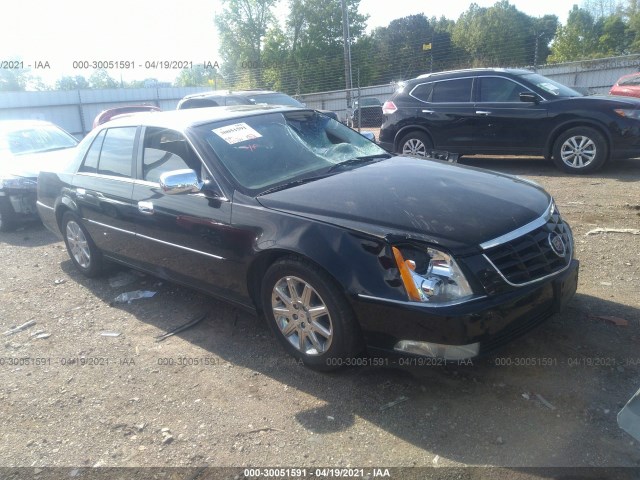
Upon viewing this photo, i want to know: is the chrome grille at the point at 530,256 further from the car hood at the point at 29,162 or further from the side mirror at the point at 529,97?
the car hood at the point at 29,162

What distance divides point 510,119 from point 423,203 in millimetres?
6190

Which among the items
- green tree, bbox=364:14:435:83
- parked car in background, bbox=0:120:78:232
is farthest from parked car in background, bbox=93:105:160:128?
green tree, bbox=364:14:435:83

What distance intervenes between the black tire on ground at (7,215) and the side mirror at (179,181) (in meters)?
5.25

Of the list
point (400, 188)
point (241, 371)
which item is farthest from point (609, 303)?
point (241, 371)

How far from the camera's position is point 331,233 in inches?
119

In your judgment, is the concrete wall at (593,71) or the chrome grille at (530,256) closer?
the chrome grille at (530,256)

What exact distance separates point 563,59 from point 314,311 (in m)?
39.6

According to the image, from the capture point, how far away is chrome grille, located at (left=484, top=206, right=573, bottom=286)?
2836 mm

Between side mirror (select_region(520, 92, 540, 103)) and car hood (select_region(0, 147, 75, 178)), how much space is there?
22.7 ft

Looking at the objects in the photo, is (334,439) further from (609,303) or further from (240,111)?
(240,111)

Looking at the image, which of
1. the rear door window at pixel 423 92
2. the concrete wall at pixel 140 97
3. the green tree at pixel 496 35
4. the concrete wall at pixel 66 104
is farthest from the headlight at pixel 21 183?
the green tree at pixel 496 35

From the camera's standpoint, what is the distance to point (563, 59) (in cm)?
3650

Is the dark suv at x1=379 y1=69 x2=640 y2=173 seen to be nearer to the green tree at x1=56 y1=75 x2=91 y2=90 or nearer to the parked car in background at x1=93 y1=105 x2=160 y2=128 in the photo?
the parked car in background at x1=93 y1=105 x2=160 y2=128

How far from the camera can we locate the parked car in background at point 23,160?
7.51m
